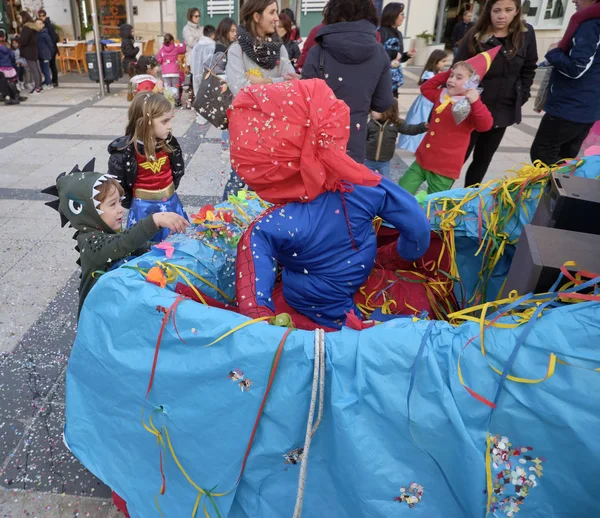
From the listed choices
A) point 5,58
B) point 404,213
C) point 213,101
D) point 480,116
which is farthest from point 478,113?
point 5,58

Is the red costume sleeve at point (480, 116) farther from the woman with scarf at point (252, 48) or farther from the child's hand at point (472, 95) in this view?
the woman with scarf at point (252, 48)

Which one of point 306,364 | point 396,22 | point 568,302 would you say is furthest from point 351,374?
point 396,22

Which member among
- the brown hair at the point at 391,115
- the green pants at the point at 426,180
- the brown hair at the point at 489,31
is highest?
the brown hair at the point at 489,31

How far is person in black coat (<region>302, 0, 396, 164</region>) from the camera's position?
2918mm

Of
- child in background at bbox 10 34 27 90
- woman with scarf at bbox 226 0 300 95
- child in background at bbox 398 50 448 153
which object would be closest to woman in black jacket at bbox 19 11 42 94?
child in background at bbox 10 34 27 90

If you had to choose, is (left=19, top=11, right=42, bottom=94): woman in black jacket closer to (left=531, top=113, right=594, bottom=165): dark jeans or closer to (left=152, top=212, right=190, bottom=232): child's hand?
(left=531, top=113, right=594, bottom=165): dark jeans

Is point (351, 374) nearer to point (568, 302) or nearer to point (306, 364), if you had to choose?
point (306, 364)

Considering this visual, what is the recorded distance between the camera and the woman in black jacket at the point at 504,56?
3.21m

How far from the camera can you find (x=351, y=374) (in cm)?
118

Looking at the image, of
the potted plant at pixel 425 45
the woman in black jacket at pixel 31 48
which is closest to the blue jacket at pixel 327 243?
the woman in black jacket at pixel 31 48

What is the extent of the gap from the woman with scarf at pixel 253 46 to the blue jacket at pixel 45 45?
25.0 feet

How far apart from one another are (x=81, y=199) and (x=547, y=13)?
15710mm

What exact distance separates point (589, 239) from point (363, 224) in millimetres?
666

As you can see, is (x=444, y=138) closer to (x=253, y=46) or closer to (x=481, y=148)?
(x=481, y=148)
